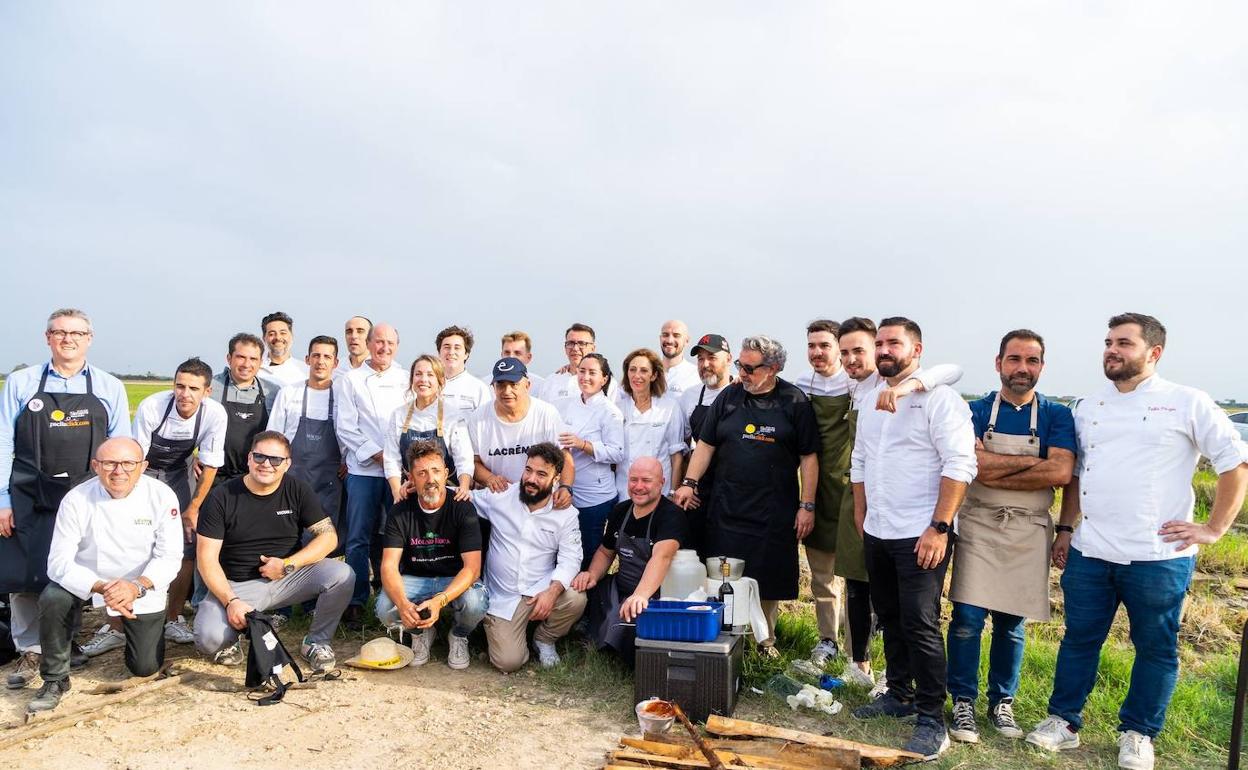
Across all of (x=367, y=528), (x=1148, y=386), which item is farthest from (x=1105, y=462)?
(x=367, y=528)

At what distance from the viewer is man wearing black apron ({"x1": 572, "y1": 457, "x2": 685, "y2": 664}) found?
5.38 metres

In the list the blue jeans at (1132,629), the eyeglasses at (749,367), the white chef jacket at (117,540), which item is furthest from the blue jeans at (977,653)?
the white chef jacket at (117,540)

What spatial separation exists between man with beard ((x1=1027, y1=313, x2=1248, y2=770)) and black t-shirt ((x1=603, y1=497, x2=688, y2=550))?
7.52 ft

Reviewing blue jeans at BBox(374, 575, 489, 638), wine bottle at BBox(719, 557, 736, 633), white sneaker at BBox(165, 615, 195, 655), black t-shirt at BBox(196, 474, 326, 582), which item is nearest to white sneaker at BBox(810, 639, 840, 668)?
wine bottle at BBox(719, 557, 736, 633)

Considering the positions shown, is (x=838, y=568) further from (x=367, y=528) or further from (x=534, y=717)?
(x=367, y=528)

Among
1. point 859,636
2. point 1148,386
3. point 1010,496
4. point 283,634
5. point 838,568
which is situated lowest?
point 283,634

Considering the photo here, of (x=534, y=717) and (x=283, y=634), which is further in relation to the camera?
(x=283, y=634)

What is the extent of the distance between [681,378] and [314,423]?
298cm

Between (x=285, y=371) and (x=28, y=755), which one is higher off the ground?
(x=285, y=371)

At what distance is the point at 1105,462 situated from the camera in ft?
14.1

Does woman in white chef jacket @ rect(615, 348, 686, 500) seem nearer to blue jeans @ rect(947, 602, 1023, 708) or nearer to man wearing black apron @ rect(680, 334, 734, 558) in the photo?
man wearing black apron @ rect(680, 334, 734, 558)

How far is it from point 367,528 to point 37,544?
2123 mm

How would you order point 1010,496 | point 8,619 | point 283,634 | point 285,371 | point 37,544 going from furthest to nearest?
1. point 285,371
2. point 283,634
3. point 8,619
4. point 37,544
5. point 1010,496

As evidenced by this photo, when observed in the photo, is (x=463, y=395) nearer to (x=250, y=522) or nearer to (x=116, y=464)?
(x=250, y=522)
